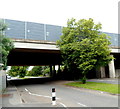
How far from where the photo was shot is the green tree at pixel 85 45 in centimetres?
1598

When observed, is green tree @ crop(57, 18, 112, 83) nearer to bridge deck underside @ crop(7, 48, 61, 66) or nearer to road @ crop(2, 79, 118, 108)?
road @ crop(2, 79, 118, 108)

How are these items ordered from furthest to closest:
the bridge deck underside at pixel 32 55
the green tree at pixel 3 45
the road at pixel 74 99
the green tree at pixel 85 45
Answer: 1. the bridge deck underside at pixel 32 55
2. the green tree at pixel 85 45
3. the green tree at pixel 3 45
4. the road at pixel 74 99

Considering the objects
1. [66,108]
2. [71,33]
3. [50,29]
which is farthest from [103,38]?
[66,108]

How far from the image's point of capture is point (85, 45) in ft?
53.0

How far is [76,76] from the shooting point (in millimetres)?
28859

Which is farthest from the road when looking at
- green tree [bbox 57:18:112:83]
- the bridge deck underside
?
the bridge deck underside

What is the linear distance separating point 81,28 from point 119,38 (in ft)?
49.1

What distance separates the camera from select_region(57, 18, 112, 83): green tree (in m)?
16.0

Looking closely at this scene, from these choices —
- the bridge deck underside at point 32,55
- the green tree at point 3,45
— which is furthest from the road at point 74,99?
the bridge deck underside at point 32,55

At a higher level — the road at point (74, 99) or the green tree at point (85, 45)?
the green tree at point (85, 45)

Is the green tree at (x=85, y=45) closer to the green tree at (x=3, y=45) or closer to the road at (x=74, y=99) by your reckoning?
the road at (x=74, y=99)

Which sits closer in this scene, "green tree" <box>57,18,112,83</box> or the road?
the road

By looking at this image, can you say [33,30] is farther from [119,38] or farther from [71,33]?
[119,38]

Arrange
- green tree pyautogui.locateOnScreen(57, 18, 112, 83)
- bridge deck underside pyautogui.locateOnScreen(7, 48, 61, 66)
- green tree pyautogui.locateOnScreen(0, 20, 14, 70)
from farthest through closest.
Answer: bridge deck underside pyautogui.locateOnScreen(7, 48, 61, 66)
green tree pyautogui.locateOnScreen(57, 18, 112, 83)
green tree pyautogui.locateOnScreen(0, 20, 14, 70)
